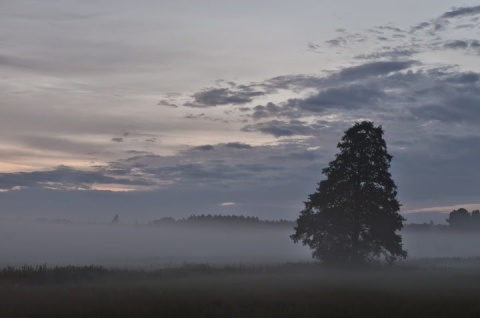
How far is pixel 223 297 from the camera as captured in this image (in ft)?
97.9

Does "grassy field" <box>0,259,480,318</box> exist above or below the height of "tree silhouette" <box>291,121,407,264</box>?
below

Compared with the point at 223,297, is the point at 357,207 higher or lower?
higher

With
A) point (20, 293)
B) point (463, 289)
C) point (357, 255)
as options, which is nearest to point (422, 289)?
point (463, 289)

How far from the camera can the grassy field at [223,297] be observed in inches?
990

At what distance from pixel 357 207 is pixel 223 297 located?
85.3ft

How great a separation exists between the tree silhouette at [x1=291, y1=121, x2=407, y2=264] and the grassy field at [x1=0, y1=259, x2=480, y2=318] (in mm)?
7620

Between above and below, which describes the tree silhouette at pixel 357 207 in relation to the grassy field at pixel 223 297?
above

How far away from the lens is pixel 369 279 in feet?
148

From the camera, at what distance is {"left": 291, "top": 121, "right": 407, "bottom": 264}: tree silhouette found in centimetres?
5303

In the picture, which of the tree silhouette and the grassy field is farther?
the tree silhouette

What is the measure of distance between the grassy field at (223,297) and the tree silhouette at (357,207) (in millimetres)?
7620

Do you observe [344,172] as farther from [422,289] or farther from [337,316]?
[337,316]

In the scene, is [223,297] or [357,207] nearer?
[223,297]

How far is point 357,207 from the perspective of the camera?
53.3 m
